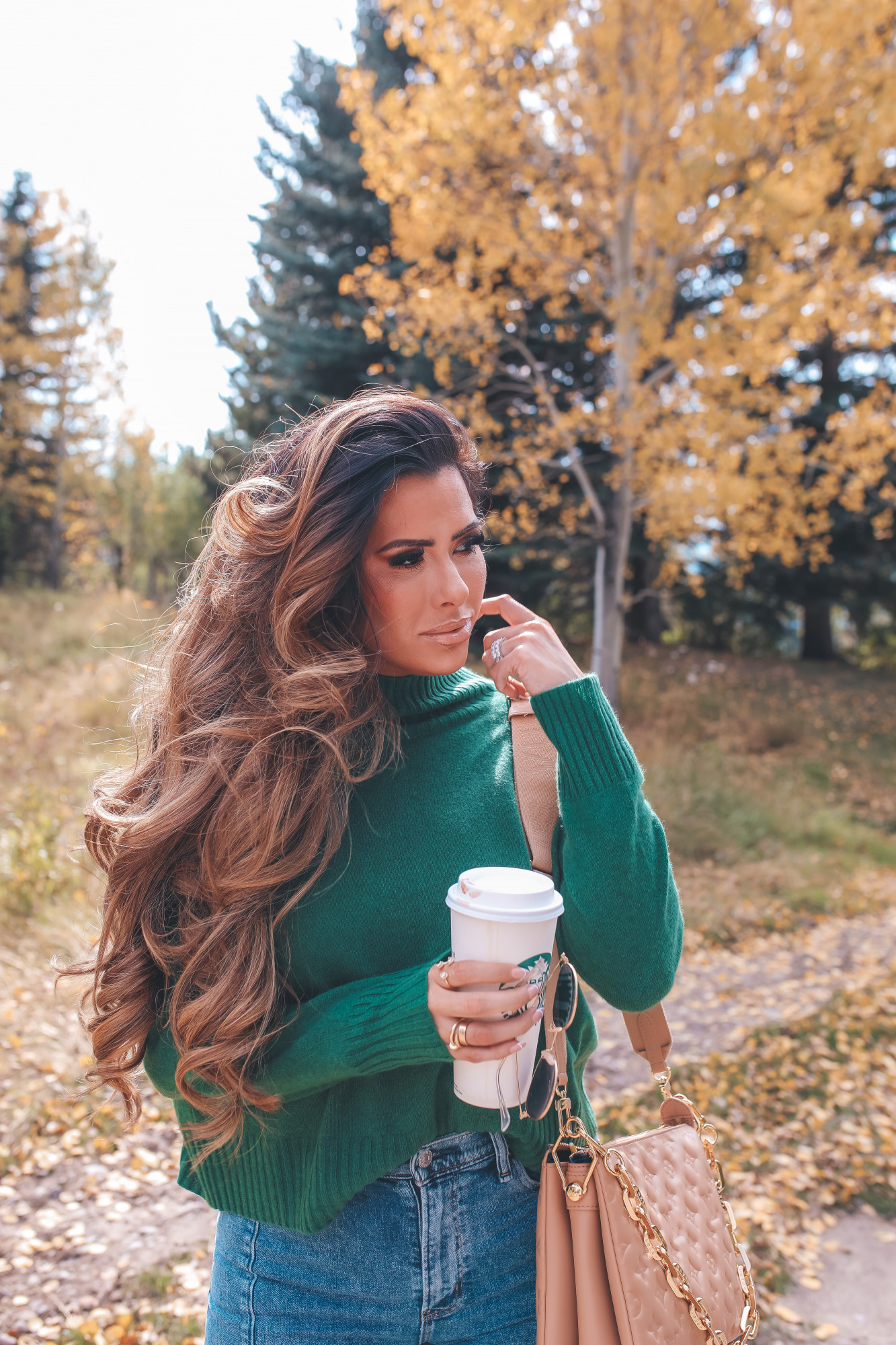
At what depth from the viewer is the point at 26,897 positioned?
516 centimetres

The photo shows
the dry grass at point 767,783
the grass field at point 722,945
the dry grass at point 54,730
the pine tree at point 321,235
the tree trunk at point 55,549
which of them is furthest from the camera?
the tree trunk at point 55,549

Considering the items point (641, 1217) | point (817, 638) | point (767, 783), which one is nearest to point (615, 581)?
point (767, 783)

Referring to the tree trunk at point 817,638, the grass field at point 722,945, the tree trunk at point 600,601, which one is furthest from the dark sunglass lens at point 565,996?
the tree trunk at point 817,638

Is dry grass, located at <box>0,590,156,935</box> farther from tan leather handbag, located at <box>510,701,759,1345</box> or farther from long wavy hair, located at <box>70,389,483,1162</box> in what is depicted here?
tan leather handbag, located at <box>510,701,759,1345</box>

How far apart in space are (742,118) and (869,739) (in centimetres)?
817

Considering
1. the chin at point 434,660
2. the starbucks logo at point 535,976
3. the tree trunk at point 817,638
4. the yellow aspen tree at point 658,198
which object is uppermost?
the yellow aspen tree at point 658,198

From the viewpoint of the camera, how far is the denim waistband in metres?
1.34

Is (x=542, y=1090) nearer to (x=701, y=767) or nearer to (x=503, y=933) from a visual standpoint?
(x=503, y=933)

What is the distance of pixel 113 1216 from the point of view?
10.2 feet

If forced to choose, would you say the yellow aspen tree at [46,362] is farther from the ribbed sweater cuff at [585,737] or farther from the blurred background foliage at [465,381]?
the ribbed sweater cuff at [585,737]

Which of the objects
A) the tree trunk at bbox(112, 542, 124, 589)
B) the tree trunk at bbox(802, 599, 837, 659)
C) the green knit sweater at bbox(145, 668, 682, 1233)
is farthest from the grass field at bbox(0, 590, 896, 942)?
the tree trunk at bbox(112, 542, 124, 589)

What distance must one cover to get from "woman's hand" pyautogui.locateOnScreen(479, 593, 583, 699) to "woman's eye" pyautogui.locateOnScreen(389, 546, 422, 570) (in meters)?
0.19

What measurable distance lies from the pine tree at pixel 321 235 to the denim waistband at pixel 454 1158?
31.9 feet

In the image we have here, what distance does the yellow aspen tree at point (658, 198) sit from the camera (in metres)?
6.23
